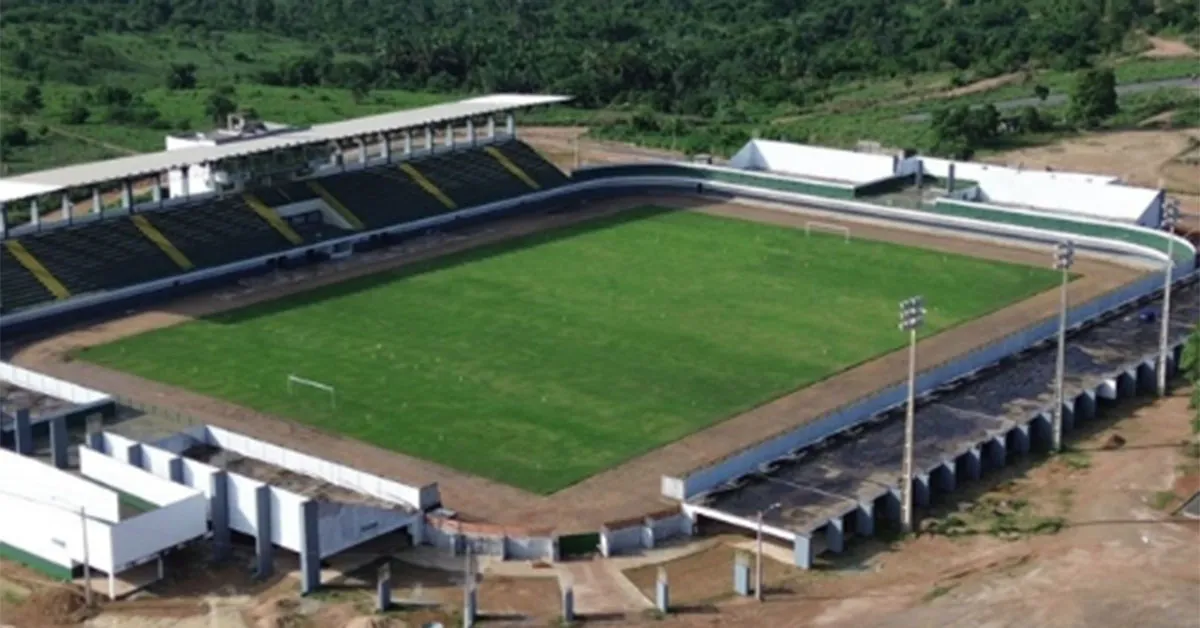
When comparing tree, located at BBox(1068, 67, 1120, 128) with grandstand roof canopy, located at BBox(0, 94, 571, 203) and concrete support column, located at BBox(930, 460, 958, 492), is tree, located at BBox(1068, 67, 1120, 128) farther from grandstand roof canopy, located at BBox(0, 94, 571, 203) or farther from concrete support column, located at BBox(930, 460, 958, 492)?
concrete support column, located at BBox(930, 460, 958, 492)

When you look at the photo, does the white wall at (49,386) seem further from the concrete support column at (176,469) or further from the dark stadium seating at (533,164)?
the dark stadium seating at (533,164)

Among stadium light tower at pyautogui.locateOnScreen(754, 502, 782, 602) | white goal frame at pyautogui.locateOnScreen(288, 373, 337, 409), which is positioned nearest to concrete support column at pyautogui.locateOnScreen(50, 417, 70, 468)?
white goal frame at pyautogui.locateOnScreen(288, 373, 337, 409)

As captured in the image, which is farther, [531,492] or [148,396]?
[148,396]

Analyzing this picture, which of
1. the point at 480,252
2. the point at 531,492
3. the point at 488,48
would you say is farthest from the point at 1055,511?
the point at 488,48

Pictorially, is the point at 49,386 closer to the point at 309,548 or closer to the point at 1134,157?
the point at 309,548

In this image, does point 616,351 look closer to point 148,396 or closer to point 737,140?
point 148,396

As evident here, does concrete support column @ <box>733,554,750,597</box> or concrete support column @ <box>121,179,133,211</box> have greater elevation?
concrete support column @ <box>121,179,133,211</box>
